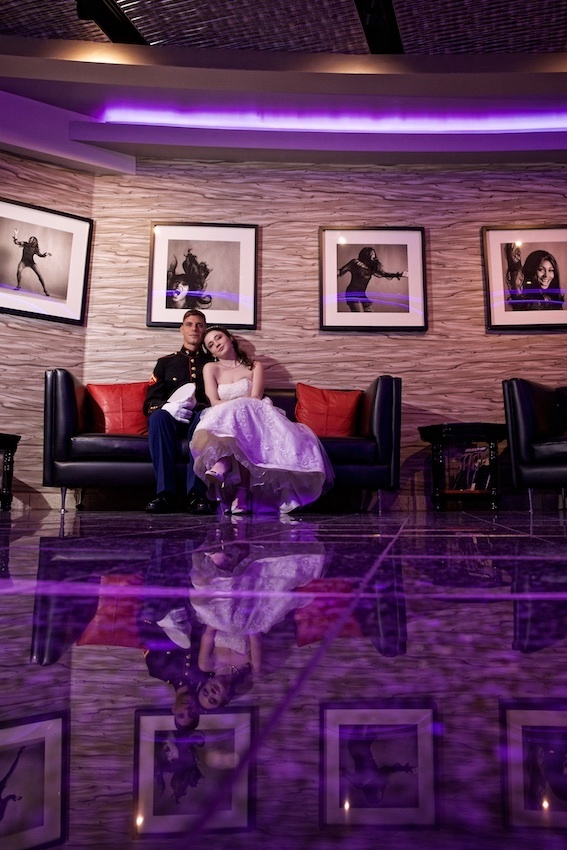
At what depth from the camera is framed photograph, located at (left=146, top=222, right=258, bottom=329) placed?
506cm

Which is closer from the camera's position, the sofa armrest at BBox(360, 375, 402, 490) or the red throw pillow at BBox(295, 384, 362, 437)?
the sofa armrest at BBox(360, 375, 402, 490)

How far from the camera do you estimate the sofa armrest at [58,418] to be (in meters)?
4.01

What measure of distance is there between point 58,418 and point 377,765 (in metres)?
4.13

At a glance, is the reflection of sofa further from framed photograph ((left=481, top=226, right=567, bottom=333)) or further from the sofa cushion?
framed photograph ((left=481, top=226, right=567, bottom=333))

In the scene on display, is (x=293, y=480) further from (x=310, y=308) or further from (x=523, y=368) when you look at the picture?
(x=523, y=368)

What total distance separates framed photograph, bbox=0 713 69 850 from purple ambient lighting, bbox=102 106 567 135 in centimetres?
534

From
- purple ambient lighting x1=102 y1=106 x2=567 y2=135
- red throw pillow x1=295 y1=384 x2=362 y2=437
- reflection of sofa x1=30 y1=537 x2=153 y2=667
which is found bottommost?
reflection of sofa x1=30 y1=537 x2=153 y2=667

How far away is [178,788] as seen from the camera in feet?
0.65

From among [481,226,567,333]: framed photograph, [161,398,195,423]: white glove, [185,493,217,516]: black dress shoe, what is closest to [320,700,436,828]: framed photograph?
[185,493,217,516]: black dress shoe

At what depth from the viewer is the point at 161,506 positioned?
10.8ft

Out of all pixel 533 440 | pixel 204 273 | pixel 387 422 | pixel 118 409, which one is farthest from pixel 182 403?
pixel 533 440

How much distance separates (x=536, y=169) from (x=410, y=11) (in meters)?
1.76

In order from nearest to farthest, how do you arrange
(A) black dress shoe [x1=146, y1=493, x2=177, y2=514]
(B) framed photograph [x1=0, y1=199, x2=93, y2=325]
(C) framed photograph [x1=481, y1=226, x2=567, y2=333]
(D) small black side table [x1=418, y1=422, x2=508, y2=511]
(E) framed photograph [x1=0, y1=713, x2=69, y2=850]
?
(E) framed photograph [x1=0, y1=713, x2=69, y2=850]
(A) black dress shoe [x1=146, y1=493, x2=177, y2=514]
(D) small black side table [x1=418, y1=422, x2=508, y2=511]
(B) framed photograph [x1=0, y1=199, x2=93, y2=325]
(C) framed photograph [x1=481, y1=226, x2=567, y2=333]

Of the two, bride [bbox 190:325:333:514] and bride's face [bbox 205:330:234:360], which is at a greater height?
bride's face [bbox 205:330:234:360]
